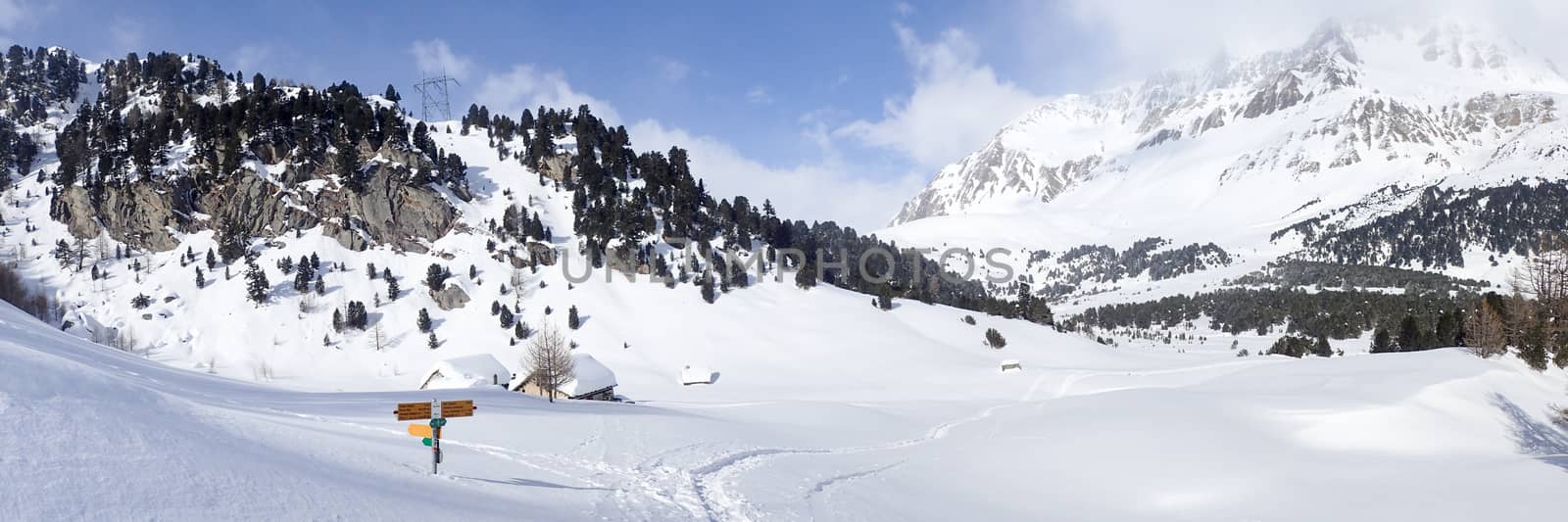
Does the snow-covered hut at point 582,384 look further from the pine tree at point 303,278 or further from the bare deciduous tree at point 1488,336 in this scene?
the bare deciduous tree at point 1488,336

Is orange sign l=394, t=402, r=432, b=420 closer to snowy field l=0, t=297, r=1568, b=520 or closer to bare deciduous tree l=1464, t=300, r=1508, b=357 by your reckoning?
snowy field l=0, t=297, r=1568, b=520

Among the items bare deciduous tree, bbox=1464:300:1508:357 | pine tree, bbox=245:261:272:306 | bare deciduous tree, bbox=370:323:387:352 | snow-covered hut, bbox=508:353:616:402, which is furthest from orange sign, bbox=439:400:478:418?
pine tree, bbox=245:261:272:306

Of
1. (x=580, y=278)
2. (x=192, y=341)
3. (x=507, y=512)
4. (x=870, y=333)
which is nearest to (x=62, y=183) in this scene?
(x=192, y=341)

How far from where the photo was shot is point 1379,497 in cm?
1983

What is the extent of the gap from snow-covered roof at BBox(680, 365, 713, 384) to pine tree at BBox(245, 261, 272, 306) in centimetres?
5749

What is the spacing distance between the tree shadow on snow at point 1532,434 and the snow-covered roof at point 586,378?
2051 inches

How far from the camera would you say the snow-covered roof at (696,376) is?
75.2 metres

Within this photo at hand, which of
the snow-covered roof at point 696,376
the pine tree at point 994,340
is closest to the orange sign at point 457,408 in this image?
the snow-covered roof at point 696,376

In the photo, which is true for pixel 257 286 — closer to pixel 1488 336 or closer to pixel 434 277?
pixel 434 277

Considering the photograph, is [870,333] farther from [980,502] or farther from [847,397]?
[980,502]

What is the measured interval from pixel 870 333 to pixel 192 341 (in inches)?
3213

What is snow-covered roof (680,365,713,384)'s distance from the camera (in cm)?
7519

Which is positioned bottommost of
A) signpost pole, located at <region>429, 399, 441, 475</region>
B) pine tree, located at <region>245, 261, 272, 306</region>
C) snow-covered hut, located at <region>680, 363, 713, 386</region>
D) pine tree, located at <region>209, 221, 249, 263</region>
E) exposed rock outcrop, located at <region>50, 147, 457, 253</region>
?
snow-covered hut, located at <region>680, 363, 713, 386</region>

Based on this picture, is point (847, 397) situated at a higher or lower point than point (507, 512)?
lower
